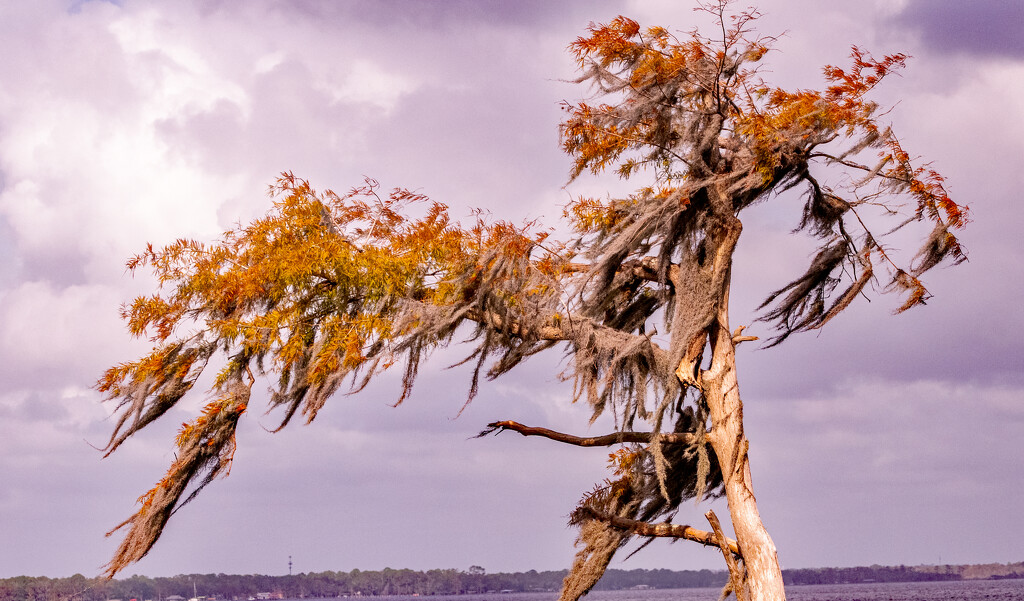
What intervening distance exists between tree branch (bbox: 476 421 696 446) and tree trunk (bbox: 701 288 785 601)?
42 cm

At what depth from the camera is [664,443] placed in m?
12.8

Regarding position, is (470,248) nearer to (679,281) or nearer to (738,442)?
(679,281)

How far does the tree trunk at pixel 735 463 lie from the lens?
1189cm

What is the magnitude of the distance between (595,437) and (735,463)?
1.66 metres

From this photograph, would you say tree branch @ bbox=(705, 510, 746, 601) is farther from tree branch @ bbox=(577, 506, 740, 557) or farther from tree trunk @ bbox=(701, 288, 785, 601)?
tree branch @ bbox=(577, 506, 740, 557)

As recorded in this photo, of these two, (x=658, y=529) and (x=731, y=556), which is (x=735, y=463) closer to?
(x=731, y=556)

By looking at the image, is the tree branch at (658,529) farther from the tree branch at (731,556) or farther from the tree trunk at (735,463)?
the tree trunk at (735,463)

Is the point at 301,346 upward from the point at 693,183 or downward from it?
downward

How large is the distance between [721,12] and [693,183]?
207 centimetres

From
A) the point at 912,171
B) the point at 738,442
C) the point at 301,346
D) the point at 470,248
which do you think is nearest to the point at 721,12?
the point at 912,171

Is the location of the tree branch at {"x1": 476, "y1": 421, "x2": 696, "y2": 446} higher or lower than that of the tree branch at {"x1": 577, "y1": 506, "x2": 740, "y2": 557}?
higher

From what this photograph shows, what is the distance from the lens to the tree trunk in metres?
11.9

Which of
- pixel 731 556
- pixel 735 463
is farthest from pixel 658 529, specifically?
pixel 735 463

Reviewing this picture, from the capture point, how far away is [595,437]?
12.5m
